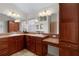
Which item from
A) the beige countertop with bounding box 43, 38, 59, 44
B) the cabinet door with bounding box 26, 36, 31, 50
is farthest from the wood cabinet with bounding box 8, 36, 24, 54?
the beige countertop with bounding box 43, 38, 59, 44

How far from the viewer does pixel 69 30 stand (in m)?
1.74

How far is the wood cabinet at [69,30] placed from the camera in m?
1.69

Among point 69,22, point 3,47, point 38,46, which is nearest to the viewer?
point 69,22

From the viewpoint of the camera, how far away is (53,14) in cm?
182

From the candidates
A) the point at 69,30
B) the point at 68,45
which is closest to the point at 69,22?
the point at 69,30

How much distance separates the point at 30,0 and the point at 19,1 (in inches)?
8.5

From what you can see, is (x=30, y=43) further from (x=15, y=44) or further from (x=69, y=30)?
(x=69, y=30)

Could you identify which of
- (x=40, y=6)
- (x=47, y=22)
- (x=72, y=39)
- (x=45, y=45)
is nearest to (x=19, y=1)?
(x=40, y=6)

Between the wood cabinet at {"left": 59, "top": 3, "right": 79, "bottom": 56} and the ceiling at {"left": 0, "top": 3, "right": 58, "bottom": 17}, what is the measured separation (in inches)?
10.3

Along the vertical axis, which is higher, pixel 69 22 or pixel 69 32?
pixel 69 22

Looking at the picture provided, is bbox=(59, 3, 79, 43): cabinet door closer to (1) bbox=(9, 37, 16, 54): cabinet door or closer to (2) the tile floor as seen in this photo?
(2) the tile floor

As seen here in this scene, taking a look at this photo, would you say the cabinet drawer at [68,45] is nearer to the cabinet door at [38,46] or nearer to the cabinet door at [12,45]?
the cabinet door at [38,46]

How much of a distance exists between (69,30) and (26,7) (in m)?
0.96

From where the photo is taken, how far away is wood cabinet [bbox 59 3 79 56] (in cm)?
169
